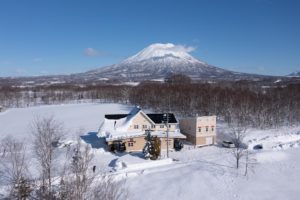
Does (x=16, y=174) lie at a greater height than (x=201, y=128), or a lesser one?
lesser

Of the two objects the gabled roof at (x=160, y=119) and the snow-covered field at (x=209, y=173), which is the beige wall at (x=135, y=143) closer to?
the snow-covered field at (x=209, y=173)

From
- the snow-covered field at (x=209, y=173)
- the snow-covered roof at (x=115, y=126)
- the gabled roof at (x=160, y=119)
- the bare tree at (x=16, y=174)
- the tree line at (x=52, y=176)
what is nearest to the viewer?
the tree line at (x=52, y=176)

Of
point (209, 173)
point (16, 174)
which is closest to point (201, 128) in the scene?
point (209, 173)

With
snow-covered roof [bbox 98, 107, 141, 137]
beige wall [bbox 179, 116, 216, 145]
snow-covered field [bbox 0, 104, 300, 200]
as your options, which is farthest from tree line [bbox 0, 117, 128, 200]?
beige wall [bbox 179, 116, 216, 145]

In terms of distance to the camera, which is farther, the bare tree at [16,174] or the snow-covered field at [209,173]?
the snow-covered field at [209,173]

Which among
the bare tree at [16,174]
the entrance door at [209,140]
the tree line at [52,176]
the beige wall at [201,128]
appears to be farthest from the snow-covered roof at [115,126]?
the bare tree at [16,174]

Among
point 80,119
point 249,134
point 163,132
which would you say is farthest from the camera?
point 80,119

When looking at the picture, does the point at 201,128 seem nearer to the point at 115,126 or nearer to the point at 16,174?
the point at 115,126

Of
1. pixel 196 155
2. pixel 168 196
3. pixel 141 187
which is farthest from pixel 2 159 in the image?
pixel 196 155

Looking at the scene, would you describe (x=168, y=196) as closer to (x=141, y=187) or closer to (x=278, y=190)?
(x=141, y=187)

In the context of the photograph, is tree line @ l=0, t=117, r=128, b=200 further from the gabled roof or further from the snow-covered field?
the gabled roof

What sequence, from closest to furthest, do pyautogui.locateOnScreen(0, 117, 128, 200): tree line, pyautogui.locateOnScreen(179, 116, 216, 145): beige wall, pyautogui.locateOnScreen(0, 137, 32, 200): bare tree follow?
pyautogui.locateOnScreen(0, 117, 128, 200): tree line → pyautogui.locateOnScreen(0, 137, 32, 200): bare tree → pyautogui.locateOnScreen(179, 116, 216, 145): beige wall
